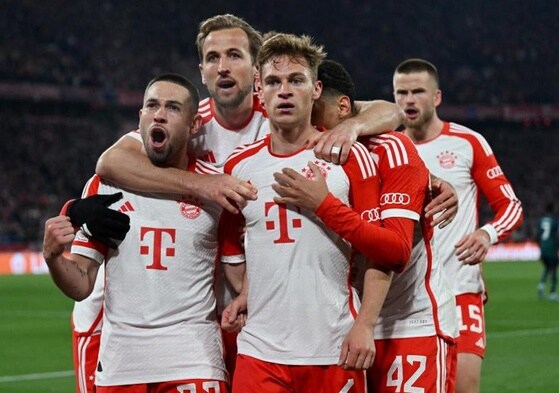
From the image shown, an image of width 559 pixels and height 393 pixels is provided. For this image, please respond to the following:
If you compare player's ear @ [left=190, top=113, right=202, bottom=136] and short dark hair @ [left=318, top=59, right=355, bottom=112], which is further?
player's ear @ [left=190, top=113, right=202, bottom=136]

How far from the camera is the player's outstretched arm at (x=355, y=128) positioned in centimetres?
459

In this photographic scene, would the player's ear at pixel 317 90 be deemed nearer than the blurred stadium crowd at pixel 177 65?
Yes

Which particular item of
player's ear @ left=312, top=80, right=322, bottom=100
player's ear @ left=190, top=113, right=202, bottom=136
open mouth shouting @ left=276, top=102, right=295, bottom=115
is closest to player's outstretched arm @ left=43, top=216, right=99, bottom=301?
player's ear @ left=190, top=113, right=202, bottom=136

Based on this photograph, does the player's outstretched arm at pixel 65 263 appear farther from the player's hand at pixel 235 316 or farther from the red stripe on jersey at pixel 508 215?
the red stripe on jersey at pixel 508 215

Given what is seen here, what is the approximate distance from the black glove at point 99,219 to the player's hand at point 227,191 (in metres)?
0.41

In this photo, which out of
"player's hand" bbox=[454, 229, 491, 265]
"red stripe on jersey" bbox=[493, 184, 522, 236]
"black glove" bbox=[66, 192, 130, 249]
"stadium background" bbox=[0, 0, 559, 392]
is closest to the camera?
"black glove" bbox=[66, 192, 130, 249]

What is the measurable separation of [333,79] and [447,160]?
2.56 metres

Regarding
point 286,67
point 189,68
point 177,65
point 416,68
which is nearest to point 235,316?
point 286,67

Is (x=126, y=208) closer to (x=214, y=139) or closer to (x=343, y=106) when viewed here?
(x=214, y=139)

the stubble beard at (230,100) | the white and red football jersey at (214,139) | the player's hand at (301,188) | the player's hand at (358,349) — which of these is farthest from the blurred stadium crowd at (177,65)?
the player's hand at (358,349)

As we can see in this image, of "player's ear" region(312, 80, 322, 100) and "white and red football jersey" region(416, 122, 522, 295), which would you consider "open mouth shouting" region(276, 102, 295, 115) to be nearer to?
"player's ear" region(312, 80, 322, 100)

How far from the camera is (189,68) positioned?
4747 centimetres

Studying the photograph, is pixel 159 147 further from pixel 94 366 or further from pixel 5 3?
pixel 5 3

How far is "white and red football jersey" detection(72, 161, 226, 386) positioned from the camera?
4.83 metres
